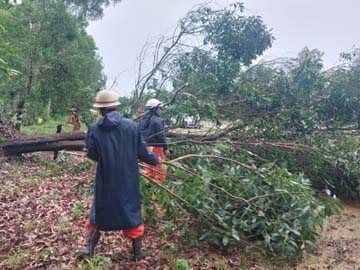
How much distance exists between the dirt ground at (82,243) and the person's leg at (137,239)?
6cm

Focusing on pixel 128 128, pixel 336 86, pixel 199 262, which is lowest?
pixel 199 262

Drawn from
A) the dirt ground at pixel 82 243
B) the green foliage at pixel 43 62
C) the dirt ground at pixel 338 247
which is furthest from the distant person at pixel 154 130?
the green foliage at pixel 43 62

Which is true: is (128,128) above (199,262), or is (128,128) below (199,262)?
above

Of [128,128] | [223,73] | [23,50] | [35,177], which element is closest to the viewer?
[128,128]

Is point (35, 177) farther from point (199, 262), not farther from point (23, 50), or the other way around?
point (23, 50)

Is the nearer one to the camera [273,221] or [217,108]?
[273,221]

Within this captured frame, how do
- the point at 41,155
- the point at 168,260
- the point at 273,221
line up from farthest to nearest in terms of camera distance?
the point at 41,155, the point at 273,221, the point at 168,260

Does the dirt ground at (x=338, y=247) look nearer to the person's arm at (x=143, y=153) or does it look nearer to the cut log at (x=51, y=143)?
the person's arm at (x=143, y=153)

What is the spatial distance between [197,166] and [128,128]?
5.01ft

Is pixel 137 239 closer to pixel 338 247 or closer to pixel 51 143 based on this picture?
pixel 338 247

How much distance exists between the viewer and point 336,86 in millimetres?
6391

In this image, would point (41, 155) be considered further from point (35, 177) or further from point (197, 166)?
point (197, 166)

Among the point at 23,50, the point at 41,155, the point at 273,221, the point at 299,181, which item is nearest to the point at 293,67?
the point at 299,181

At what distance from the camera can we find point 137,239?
3285mm
